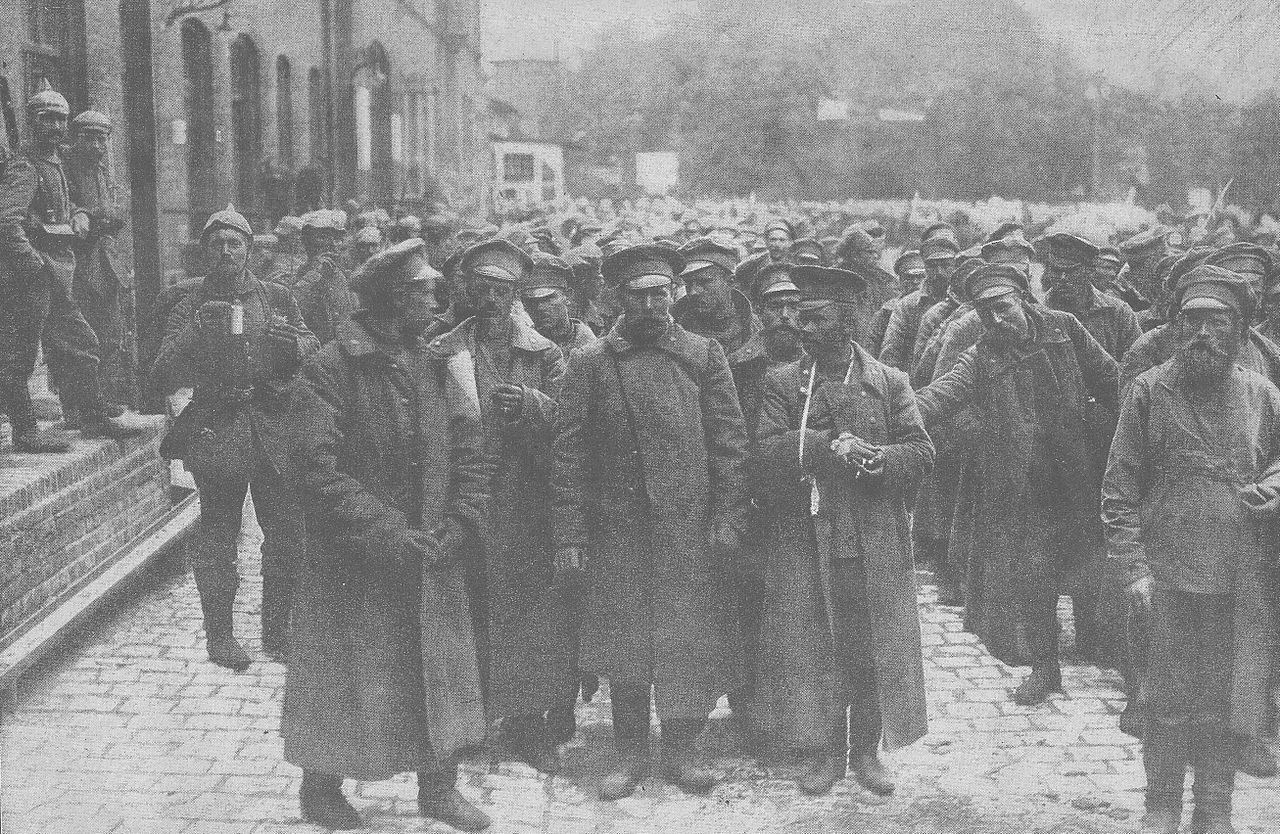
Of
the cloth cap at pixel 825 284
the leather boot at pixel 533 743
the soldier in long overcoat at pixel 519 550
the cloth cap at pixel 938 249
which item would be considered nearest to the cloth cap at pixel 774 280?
the cloth cap at pixel 825 284

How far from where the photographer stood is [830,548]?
17.8ft

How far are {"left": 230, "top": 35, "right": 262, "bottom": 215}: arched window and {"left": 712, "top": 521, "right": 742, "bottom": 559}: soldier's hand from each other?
1514 cm

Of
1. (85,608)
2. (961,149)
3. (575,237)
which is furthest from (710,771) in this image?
(961,149)

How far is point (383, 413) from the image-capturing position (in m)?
5.00

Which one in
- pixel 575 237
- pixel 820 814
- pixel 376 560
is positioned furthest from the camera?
pixel 575 237

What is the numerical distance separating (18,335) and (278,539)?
2.63 meters

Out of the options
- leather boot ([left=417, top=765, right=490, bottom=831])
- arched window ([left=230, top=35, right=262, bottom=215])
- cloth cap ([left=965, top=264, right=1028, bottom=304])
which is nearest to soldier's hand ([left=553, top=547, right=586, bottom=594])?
leather boot ([left=417, top=765, right=490, bottom=831])

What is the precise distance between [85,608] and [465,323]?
317 centimetres

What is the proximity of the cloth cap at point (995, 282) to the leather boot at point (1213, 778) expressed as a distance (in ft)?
7.53

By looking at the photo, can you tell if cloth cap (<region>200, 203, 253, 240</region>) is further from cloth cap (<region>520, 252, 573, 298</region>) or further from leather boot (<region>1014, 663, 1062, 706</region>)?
leather boot (<region>1014, 663, 1062, 706</region>)

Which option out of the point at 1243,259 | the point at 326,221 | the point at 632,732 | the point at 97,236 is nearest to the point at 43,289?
the point at 97,236

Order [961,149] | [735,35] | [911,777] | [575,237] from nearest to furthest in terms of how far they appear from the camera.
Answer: [911,777] → [575,237] → [735,35] → [961,149]

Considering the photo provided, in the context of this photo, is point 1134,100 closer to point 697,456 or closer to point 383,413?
point 697,456

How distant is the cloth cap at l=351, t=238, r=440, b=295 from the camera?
16.2 feet
